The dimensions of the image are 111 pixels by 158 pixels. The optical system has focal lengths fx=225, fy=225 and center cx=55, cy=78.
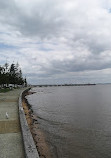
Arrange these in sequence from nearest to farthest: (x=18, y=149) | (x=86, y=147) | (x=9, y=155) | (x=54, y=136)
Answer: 1. (x=9, y=155)
2. (x=18, y=149)
3. (x=86, y=147)
4. (x=54, y=136)

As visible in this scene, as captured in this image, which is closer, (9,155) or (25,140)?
(9,155)

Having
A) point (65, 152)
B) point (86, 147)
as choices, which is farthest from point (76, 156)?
point (86, 147)

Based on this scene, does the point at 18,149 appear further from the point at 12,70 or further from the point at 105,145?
the point at 12,70

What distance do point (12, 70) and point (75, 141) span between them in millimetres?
91697

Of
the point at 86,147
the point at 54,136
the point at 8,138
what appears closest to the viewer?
the point at 8,138

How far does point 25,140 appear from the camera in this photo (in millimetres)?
7758

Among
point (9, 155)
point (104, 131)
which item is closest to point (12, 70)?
point (104, 131)

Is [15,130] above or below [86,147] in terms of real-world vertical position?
above

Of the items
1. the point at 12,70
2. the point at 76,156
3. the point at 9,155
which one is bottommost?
the point at 76,156

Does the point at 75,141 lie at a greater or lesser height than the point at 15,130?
lesser

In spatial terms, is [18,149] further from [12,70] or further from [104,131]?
[12,70]

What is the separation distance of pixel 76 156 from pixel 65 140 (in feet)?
8.26

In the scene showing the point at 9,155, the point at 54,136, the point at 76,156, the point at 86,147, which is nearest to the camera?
the point at 9,155

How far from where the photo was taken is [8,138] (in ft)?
28.1
